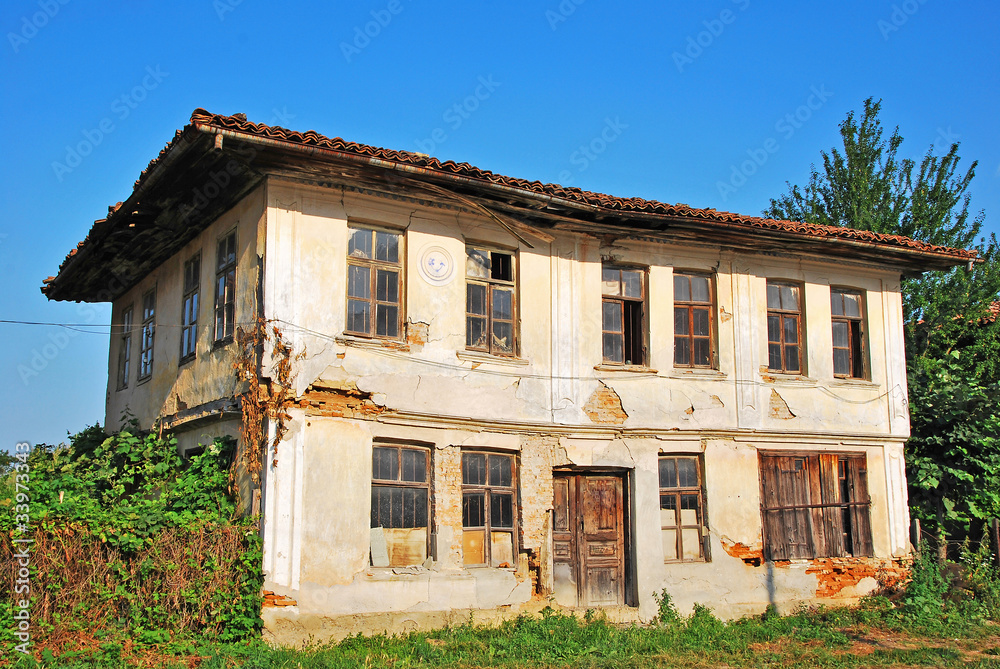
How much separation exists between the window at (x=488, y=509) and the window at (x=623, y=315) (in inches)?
96.5

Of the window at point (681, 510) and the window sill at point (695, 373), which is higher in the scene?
the window sill at point (695, 373)

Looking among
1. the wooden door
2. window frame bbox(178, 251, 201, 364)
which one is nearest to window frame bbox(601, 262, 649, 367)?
the wooden door

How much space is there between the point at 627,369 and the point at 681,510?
2.23 m

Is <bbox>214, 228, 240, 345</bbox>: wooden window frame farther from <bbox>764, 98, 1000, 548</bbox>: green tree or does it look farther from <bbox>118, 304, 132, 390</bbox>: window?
<bbox>764, 98, 1000, 548</bbox>: green tree

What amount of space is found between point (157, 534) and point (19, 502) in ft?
4.58

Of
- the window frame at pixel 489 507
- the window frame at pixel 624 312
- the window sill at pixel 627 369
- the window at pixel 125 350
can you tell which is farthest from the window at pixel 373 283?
the window at pixel 125 350

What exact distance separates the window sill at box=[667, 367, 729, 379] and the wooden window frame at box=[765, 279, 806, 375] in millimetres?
1027

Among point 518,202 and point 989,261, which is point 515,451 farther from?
point 989,261

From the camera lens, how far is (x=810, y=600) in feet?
43.6

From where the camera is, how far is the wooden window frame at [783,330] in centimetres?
1400

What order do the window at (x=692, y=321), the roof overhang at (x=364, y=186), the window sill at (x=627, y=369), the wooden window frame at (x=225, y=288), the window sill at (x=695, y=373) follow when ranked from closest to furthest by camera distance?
1. the roof overhang at (x=364, y=186)
2. the wooden window frame at (x=225, y=288)
3. the window sill at (x=627, y=369)
4. the window sill at (x=695, y=373)
5. the window at (x=692, y=321)

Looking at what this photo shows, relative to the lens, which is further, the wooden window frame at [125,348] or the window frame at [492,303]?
the wooden window frame at [125,348]

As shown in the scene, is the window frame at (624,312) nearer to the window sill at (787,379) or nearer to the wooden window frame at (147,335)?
the window sill at (787,379)

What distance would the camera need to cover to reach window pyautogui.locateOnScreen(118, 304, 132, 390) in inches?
607
